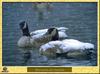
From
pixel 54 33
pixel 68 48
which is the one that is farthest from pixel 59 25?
pixel 68 48

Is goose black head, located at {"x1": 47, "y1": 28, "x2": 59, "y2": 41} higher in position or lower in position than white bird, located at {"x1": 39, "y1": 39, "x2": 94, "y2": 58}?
higher

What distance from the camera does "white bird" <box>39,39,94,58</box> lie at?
848 centimetres

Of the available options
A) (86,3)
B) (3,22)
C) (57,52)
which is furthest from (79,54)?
(3,22)

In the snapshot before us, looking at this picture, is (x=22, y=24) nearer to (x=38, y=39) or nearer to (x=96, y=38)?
(x=38, y=39)

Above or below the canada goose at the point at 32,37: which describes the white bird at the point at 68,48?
below

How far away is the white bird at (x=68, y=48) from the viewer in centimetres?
848

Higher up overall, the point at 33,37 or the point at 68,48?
the point at 33,37

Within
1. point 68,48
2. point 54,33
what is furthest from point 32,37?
point 68,48

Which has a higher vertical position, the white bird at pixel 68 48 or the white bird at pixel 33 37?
the white bird at pixel 33 37

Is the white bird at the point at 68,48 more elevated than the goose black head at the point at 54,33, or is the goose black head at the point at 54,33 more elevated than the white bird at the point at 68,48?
the goose black head at the point at 54,33

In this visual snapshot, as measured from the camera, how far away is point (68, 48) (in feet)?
27.8

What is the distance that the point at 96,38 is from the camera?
8.51 metres

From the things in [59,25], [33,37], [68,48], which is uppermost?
[59,25]

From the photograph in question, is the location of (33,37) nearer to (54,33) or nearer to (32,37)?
(32,37)
